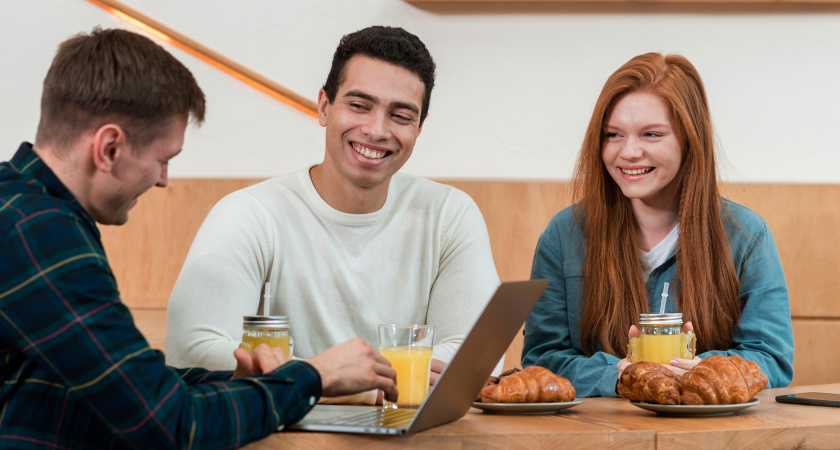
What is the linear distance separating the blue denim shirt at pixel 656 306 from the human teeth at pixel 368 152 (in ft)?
1.52

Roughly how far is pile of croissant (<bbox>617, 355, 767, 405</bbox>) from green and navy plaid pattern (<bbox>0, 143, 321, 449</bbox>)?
528 millimetres

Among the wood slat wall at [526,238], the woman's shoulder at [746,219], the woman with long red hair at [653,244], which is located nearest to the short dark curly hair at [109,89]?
the woman with long red hair at [653,244]

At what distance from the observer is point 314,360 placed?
3.21 ft

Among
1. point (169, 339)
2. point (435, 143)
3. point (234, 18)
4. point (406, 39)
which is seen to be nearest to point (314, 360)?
point (169, 339)

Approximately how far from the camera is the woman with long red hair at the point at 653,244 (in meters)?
1.68

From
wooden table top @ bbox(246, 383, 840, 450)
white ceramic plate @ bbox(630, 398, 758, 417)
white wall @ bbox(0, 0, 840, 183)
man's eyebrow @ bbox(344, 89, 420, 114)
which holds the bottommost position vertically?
wooden table top @ bbox(246, 383, 840, 450)

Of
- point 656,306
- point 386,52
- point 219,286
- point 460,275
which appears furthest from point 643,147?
point 219,286

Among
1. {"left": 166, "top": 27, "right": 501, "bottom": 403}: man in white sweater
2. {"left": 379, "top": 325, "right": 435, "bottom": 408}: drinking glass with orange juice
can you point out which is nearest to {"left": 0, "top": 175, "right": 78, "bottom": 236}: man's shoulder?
{"left": 379, "top": 325, "right": 435, "bottom": 408}: drinking glass with orange juice

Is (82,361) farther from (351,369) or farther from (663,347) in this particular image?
(663,347)

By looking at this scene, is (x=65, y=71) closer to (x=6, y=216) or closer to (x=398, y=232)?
(x=6, y=216)

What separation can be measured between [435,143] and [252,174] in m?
0.67

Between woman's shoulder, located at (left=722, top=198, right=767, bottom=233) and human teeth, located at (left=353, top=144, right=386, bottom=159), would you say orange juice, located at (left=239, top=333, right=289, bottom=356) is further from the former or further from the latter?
woman's shoulder, located at (left=722, top=198, right=767, bottom=233)

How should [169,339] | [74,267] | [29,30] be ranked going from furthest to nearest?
[29,30] → [169,339] → [74,267]

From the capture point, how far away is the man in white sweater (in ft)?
5.38
